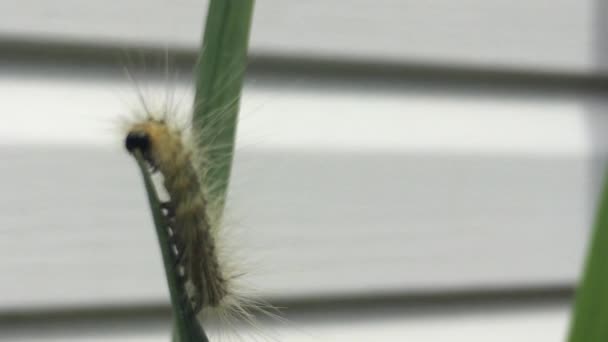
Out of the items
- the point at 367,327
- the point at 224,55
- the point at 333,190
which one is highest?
the point at 224,55

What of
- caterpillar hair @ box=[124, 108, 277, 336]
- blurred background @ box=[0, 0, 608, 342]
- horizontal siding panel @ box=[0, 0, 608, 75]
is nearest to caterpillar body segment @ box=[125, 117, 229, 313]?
caterpillar hair @ box=[124, 108, 277, 336]

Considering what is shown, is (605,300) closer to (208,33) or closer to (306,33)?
(208,33)

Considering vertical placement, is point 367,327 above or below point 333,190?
below

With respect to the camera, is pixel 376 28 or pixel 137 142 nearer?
pixel 137 142

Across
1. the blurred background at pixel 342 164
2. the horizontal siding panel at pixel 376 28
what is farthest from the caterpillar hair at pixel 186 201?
the horizontal siding panel at pixel 376 28

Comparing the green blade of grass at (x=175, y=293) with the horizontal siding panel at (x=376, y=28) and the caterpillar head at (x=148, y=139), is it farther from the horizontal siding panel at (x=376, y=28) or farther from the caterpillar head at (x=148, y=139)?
the horizontal siding panel at (x=376, y=28)

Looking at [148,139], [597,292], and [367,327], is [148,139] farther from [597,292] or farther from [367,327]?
[367,327]

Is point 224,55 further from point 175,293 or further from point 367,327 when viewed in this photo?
point 367,327

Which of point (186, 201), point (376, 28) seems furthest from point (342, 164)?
point (186, 201)
